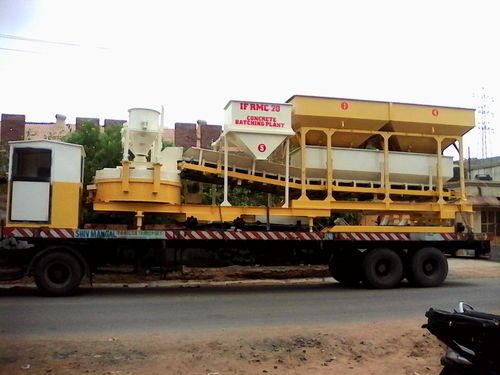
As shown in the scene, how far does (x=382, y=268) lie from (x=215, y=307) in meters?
5.12

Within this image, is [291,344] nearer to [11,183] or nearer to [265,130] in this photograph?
[265,130]

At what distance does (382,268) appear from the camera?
43.8 ft

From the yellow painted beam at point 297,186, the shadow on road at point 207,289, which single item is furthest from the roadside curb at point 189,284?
the yellow painted beam at point 297,186

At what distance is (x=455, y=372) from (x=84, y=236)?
9.23 m

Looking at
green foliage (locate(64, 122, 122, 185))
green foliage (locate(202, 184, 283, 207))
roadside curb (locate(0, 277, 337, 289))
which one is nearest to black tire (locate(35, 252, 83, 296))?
roadside curb (locate(0, 277, 337, 289))

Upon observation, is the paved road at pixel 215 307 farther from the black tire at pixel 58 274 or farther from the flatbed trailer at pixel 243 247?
the flatbed trailer at pixel 243 247

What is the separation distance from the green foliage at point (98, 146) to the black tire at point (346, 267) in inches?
262

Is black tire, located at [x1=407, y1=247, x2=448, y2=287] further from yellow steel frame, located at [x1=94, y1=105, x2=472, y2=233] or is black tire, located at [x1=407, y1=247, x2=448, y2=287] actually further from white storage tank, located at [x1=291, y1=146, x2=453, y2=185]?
white storage tank, located at [x1=291, y1=146, x2=453, y2=185]

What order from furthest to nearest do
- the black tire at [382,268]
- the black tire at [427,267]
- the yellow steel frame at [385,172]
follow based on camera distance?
the black tire at [427,267], the black tire at [382,268], the yellow steel frame at [385,172]

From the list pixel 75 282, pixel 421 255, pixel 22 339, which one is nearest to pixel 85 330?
pixel 22 339

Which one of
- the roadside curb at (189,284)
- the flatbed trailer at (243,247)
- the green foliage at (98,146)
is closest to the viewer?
the flatbed trailer at (243,247)

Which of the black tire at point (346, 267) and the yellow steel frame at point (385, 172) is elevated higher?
the yellow steel frame at point (385, 172)

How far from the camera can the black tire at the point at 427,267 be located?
43.9ft

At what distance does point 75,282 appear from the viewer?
1140cm
